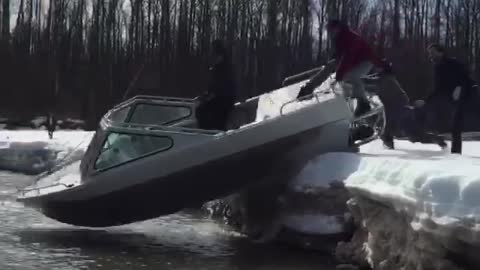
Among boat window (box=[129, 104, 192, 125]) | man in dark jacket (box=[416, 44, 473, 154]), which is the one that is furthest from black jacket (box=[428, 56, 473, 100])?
boat window (box=[129, 104, 192, 125])

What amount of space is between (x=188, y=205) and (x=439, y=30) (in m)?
48.8

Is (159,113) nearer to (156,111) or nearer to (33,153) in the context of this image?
(156,111)

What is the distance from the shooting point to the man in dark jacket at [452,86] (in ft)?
35.7

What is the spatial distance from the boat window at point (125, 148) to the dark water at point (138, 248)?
119cm

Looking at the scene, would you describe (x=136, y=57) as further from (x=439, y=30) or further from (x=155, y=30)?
(x=439, y=30)

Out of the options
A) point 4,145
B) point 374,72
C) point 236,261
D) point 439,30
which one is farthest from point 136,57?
point 236,261

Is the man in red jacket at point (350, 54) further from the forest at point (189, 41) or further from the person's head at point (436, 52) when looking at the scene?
the forest at point (189, 41)

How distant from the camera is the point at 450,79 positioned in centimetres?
1103

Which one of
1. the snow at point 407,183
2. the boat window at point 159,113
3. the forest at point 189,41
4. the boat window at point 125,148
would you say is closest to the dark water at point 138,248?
the snow at point 407,183

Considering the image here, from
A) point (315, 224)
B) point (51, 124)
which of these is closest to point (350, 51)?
point (315, 224)

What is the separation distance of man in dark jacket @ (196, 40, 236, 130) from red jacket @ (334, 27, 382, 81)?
5.31 feet

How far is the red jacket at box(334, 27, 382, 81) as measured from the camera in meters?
11.4

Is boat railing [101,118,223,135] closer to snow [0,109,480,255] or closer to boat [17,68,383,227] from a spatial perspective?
boat [17,68,383,227]

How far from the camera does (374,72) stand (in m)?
13.5
